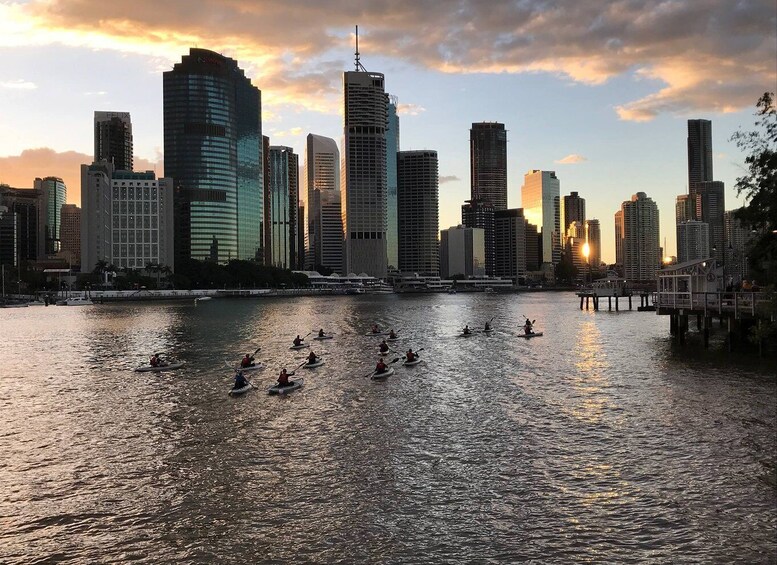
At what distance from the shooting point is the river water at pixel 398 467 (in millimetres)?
20734

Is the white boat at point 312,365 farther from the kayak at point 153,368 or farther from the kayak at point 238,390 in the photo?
the kayak at point 238,390

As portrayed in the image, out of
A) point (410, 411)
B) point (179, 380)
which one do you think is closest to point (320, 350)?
point (179, 380)

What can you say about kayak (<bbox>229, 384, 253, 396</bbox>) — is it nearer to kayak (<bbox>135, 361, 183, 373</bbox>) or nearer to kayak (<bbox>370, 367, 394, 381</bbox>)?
kayak (<bbox>370, 367, 394, 381</bbox>)

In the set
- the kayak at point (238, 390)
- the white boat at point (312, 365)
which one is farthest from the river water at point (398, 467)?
the white boat at point (312, 365)

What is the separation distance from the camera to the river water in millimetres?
20734

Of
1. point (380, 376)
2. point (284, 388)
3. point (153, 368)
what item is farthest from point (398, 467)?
point (153, 368)

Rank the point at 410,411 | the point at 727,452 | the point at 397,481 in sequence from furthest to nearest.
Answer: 1. the point at 410,411
2. the point at 727,452
3. the point at 397,481

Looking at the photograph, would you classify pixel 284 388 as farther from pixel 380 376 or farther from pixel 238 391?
pixel 380 376

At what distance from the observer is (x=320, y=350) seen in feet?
248

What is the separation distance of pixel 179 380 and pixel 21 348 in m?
40.3

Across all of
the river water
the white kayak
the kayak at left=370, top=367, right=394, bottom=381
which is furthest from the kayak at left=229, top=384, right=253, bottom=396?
the kayak at left=370, top=367, right=394, bottom=381

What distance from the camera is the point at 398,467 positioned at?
28359mm

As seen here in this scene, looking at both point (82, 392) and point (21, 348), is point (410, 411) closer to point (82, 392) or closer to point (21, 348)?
point (82, 392)

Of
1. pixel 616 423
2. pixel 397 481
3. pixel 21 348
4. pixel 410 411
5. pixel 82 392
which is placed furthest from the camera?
pixel 21 348
